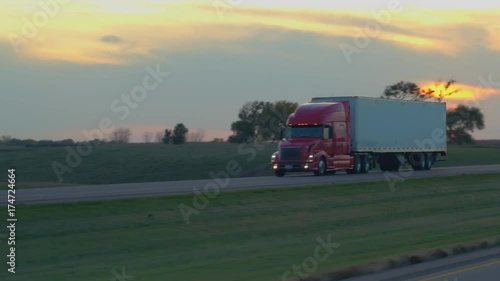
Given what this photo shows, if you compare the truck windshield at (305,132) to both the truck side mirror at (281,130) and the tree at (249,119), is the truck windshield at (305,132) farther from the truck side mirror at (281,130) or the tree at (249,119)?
the tree at (249,119)

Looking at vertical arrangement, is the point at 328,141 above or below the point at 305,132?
below

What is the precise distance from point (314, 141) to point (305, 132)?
706 mm

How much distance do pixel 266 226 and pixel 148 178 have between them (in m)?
39.4

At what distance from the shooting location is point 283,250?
67.9 ft

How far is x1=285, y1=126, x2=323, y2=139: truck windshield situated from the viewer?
45125mm

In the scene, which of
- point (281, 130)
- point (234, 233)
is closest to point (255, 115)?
point (281, 130)

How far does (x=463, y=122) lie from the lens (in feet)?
404

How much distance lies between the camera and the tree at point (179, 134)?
117 meters

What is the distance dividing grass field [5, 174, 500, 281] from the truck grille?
10.8 meters

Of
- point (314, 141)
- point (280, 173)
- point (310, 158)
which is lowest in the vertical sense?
point (280, 173)

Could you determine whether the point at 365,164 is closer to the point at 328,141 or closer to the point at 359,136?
the point at 359,136

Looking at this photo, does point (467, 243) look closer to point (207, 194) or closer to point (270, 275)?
point (270, 275)

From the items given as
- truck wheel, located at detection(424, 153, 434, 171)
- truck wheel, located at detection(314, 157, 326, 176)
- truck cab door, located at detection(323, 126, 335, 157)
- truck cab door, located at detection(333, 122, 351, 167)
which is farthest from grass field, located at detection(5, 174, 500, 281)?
truck wheel, located at detection(424, 153, 434, 171)

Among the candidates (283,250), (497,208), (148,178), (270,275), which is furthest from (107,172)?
(270,275)
